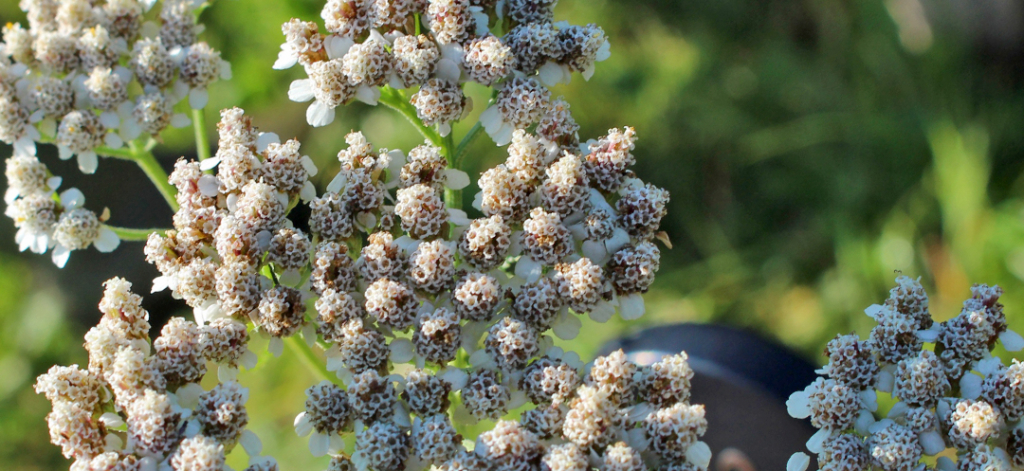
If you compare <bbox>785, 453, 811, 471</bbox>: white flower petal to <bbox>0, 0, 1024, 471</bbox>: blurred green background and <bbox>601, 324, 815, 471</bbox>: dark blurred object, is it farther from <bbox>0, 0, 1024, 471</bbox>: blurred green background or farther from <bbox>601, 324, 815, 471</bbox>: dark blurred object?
<bbox>0, 0, 1024, 471</bbox>: blurred green background

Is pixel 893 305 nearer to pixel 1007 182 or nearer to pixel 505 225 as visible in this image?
pixel 505 225

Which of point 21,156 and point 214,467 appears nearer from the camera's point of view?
point 214,467

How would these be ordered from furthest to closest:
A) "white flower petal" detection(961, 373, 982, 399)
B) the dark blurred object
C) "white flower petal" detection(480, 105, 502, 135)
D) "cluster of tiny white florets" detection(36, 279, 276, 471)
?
the dark blurred object, "white flower petal" detection(480, 105, 502, 135), "white flower petal" detection(961, 373, 982, 399), "cluster of tiny white florets" detection(36, 279, 276, 471)

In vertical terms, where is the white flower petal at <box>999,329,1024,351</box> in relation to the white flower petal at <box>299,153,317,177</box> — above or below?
below

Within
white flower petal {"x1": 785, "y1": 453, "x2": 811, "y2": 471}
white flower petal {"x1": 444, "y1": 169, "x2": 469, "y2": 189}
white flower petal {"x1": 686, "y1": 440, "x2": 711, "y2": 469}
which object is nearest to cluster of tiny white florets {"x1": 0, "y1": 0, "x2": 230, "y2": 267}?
white flower petal {"x1": 444, "y1": 169, "x2": 469, "y2": 189}

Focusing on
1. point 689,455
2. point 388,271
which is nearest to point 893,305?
point 689,455

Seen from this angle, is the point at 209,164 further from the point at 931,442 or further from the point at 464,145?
the point at 931,442
